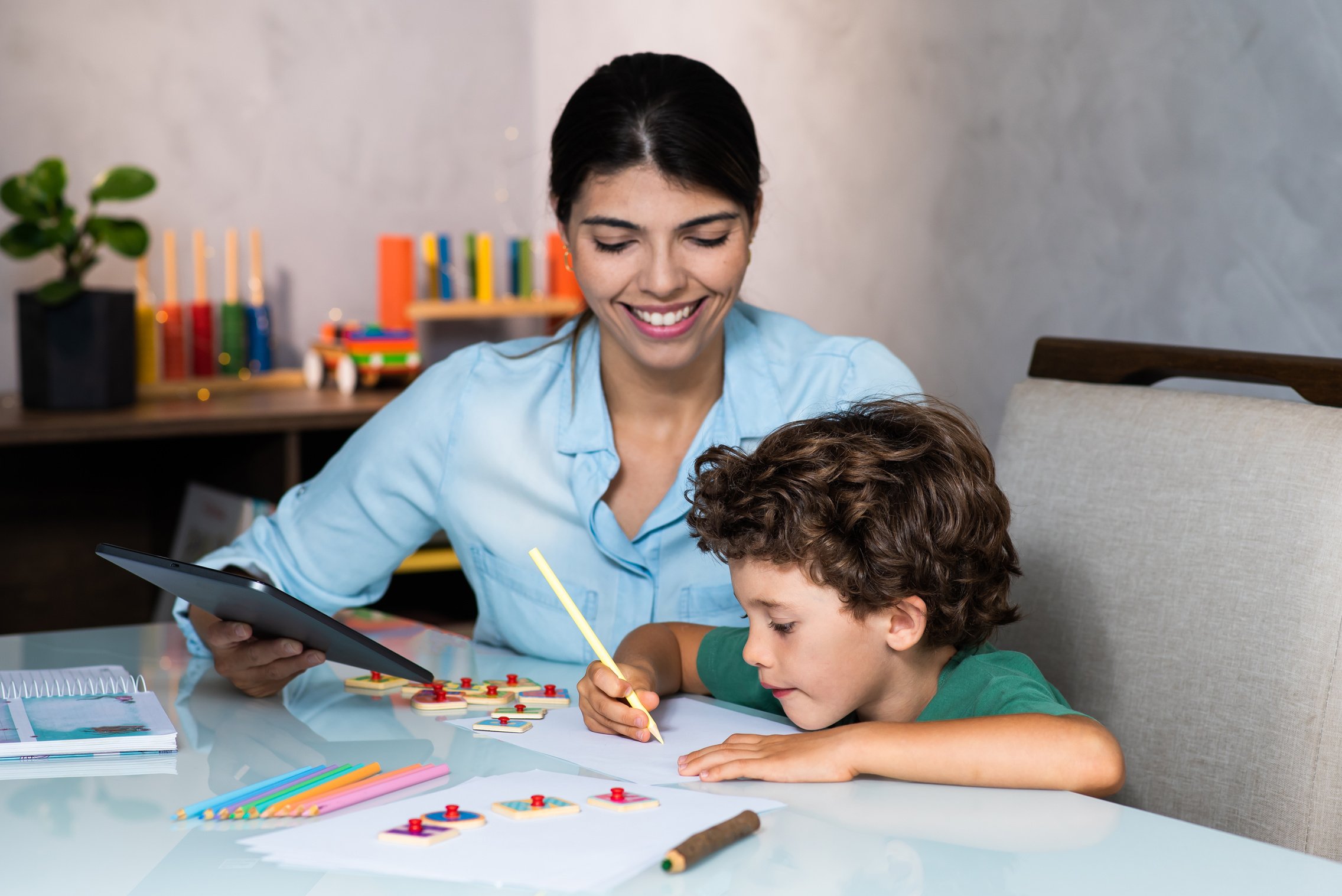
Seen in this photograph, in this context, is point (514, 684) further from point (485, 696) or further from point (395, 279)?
point (395, 279)

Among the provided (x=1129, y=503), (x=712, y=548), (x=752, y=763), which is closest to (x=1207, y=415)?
(x=1129, y=503)

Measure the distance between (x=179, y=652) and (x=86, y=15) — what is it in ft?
6.37

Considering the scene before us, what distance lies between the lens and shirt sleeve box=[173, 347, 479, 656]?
1.46 m

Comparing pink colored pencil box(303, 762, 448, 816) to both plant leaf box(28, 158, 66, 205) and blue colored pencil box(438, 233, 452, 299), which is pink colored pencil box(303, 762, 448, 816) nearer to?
plant leaf box(28, 158, 66, 205)

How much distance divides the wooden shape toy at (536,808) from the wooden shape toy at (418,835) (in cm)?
4

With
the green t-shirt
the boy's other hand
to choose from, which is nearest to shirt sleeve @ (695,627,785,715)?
the green t-shirt

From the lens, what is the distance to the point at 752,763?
3.11ft

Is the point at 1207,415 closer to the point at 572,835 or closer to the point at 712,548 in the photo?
the point at 712,548

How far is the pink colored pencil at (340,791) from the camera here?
871mm

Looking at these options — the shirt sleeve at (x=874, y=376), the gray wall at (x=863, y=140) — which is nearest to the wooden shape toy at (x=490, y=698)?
the shirt sleeve at (x=874, y=376)

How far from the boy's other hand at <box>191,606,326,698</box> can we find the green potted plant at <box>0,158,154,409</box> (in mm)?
1487

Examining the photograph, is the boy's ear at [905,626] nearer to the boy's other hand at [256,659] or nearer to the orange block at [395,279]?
the boy's other hand at [256,659]

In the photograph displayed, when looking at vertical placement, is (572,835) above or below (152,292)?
below

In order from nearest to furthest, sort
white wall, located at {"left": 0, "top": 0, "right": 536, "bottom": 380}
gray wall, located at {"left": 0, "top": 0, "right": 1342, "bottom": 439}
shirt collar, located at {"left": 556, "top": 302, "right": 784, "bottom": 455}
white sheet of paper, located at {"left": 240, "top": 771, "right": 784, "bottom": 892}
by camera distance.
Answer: white sheet of paper, located at {"left": 240, "top": 771, "right": 784, "bottom": 892} < shirt collar, located at {"left": 556, "top": 302, "right": 784, "bottom": 455} < gray wall, located at {"left": 0, "top": 0, "right": 1342, "bottom": 439} < white wall, located at {"left": 0, "top": 0, "right": 536, "bottom": 380}
